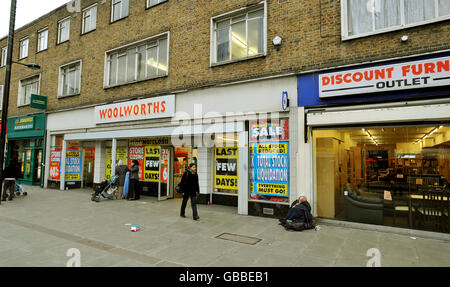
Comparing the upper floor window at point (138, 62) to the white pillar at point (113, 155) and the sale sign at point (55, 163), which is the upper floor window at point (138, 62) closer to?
the white pillar at point (113, 155)

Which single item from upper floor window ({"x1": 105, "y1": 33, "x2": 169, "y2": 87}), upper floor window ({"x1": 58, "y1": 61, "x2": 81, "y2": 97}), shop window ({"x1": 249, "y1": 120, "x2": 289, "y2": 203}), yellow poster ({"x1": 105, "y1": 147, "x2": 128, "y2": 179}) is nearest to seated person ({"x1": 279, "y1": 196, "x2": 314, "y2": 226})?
shop window ({"x1": 249, "y1": 120, "x2": 289, "y2": 203})

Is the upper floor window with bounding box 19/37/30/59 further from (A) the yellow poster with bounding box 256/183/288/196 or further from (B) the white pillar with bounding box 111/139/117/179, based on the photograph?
(A) the yellow poster with bounding box 256/183/288/196

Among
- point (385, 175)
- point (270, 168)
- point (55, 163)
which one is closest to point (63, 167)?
point (55, 163)

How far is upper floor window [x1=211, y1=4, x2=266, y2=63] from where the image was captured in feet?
30.1

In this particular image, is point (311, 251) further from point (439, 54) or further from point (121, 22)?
point (121, 22)

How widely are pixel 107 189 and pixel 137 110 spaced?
12.3 feet

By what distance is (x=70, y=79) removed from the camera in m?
15.4

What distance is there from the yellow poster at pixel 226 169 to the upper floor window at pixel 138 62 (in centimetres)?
422

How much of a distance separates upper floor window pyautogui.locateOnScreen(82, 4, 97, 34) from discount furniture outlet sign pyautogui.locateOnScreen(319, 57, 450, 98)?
43.4ft

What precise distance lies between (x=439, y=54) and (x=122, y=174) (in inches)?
458

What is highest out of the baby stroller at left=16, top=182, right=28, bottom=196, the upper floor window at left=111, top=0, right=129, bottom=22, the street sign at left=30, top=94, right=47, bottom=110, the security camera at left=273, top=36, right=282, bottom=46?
the upper floor window at left=111, top=0, right=129, bottom=22

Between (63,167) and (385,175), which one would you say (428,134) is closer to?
(385,175)

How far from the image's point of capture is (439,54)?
6.32 metres
